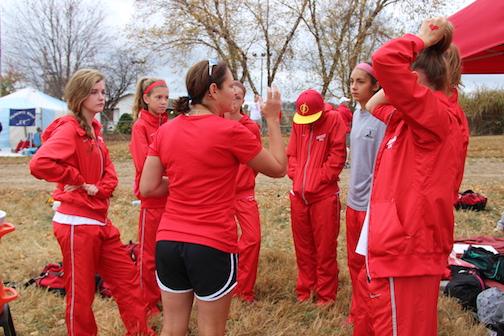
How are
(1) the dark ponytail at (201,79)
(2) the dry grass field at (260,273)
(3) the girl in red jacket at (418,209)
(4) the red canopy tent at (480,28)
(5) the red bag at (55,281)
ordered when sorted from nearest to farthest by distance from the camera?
(3) the girl in red jacket at (418,209) → (1) the dark ponytail at (201,79) → (4) the red canopy tent at (480,28) → (2) the dry grass field at (260,273) → (5) the red bag at (55,281)

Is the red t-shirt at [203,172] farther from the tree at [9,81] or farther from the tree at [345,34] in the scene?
the tree at [9,81]

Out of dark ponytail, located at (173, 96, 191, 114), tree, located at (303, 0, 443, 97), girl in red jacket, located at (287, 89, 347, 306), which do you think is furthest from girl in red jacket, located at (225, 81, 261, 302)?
tree, located at (303, 0, 443, 97)

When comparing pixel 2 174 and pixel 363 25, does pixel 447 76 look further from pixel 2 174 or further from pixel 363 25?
pixel 363 25

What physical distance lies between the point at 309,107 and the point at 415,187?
6.73ft

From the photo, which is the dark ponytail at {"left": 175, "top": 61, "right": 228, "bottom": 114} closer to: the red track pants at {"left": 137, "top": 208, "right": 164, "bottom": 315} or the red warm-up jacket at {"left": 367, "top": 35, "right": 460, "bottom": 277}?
the red warm-up jacket at {"left": 367, "top": 35, "right": 460, "bottom": 277}

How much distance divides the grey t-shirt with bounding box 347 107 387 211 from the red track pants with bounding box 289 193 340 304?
→ 41 cm

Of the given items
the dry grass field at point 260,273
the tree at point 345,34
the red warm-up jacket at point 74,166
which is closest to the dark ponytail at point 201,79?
the red warm-up jacket at point 74,166

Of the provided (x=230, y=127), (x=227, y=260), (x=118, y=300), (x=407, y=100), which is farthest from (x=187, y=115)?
(x=118, y=300)

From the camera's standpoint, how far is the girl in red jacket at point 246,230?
4277 mm

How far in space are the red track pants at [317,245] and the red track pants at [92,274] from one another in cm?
151

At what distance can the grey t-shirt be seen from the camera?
11.9 feet

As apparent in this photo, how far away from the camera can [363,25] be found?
21219 mm

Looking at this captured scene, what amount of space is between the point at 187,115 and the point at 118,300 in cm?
175

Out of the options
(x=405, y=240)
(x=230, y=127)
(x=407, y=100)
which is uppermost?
(x=407, y=100)
